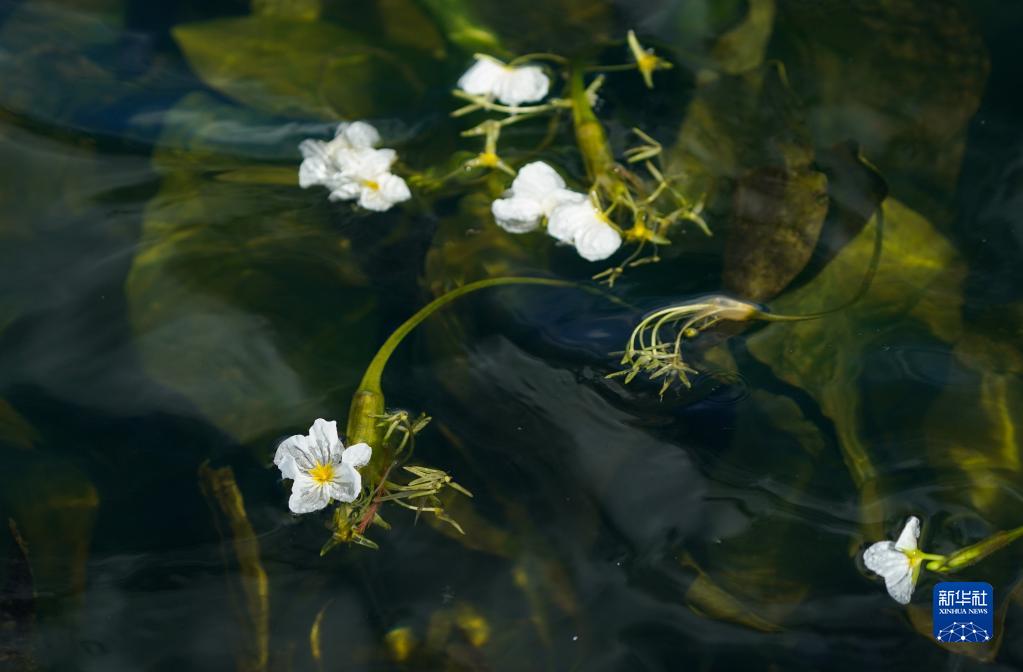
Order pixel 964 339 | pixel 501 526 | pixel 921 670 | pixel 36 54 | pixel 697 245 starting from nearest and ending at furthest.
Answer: pixel 921 670 < pixel 501 526 < pixel 964 339 < pixel 697 245 < pixel 36 54

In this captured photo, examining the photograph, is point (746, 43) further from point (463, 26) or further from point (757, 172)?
point (463, 26)

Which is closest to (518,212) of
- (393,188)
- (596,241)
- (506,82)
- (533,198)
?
(533,198)

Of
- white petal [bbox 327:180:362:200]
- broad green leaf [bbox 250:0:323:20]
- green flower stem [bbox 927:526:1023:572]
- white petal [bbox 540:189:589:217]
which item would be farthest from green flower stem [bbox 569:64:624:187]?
green flower stem [bbox 927:526:1023:572]

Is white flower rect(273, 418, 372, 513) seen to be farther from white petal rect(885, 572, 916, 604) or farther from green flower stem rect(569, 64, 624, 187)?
white petal rect(885, 572, 916, 604)

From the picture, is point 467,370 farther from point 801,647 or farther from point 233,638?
point 801,647

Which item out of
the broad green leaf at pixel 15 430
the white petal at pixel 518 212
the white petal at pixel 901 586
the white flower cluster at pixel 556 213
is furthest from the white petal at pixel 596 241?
the broad green leaf at pixel 15 430

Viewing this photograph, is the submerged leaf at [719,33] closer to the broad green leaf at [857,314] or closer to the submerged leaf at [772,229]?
the submerged leaf at [772,229]

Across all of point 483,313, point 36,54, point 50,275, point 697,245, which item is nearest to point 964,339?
point 697,245
